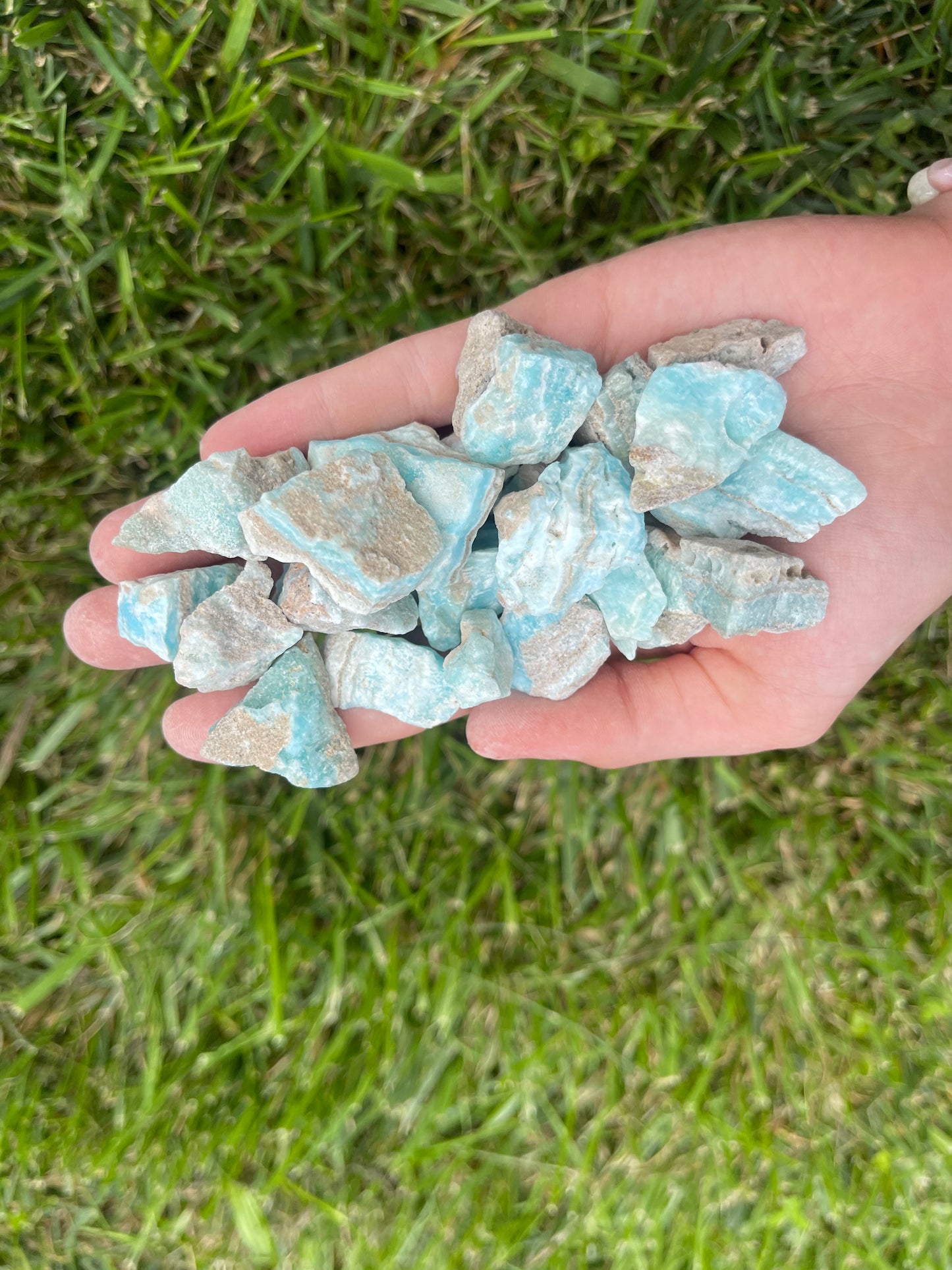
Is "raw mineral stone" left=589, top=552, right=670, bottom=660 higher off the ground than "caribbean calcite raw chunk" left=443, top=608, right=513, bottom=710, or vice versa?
"caribbean calcite raw chunk" left=443, top=608, right=513, bottom=710

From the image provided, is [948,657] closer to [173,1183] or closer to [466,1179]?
[466,1179]

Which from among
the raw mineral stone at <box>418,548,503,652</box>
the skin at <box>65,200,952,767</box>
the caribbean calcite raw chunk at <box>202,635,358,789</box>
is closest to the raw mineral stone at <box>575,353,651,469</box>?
the skin at <box>65,200,952,767</box>

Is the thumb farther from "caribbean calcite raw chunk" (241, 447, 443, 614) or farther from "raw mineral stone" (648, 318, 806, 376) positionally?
"caribbean calcite raw chunk" (241, 447, 443, 614)

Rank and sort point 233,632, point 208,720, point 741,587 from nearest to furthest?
point 741,587 → point 233,632 → point 208,720

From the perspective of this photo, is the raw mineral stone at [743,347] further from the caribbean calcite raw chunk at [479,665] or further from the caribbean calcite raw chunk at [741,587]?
the caribbean calcite raw chunk at [479,665]

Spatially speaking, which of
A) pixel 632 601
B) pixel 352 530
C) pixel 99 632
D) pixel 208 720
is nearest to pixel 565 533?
pixel 632 601

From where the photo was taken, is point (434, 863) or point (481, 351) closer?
point (481, 351)

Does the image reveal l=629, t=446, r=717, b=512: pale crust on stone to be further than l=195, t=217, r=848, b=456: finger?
No

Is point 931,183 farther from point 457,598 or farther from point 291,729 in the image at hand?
point 291,729
